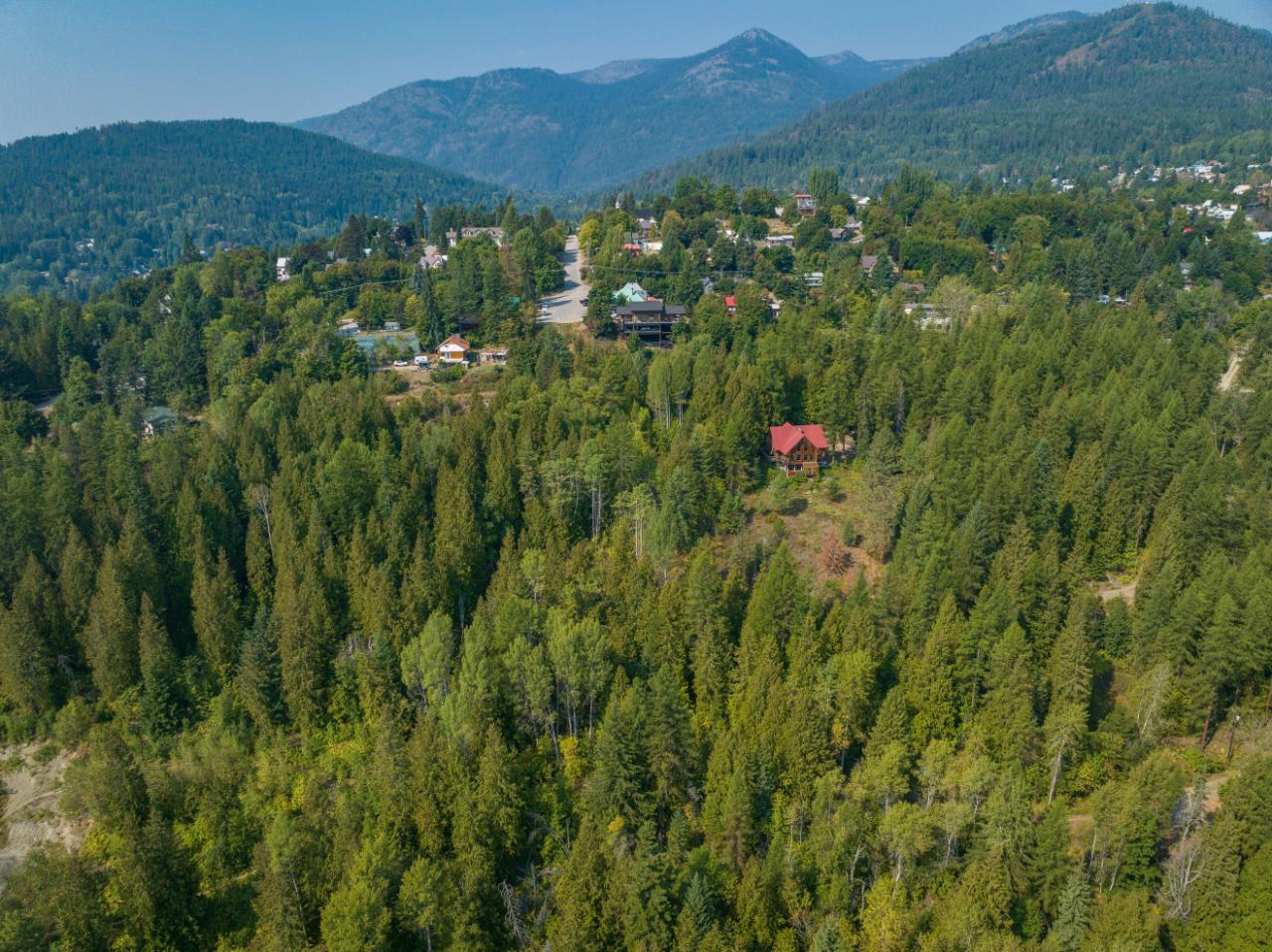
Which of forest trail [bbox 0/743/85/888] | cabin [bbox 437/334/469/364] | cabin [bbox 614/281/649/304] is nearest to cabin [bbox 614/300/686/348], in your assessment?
cabin [bbox 614/281/649/304]

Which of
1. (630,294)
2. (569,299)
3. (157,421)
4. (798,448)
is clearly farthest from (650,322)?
(157,421)

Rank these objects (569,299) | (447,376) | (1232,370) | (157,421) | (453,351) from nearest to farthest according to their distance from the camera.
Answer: (157,421) → (447,376) → (453,351) → (1232,370) → (569,299)

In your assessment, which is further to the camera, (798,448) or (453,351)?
(453,351)

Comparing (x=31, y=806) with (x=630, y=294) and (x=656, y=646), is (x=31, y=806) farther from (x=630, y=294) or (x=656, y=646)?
(x=630, y=294)

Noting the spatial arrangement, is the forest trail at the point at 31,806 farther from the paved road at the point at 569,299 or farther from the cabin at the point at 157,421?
the paved road at the point at 569,299

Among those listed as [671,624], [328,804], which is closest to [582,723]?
[671,624]

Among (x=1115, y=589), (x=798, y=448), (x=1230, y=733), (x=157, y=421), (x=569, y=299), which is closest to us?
(x=1230, y=733)

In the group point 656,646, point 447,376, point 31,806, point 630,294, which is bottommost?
point 31,806
